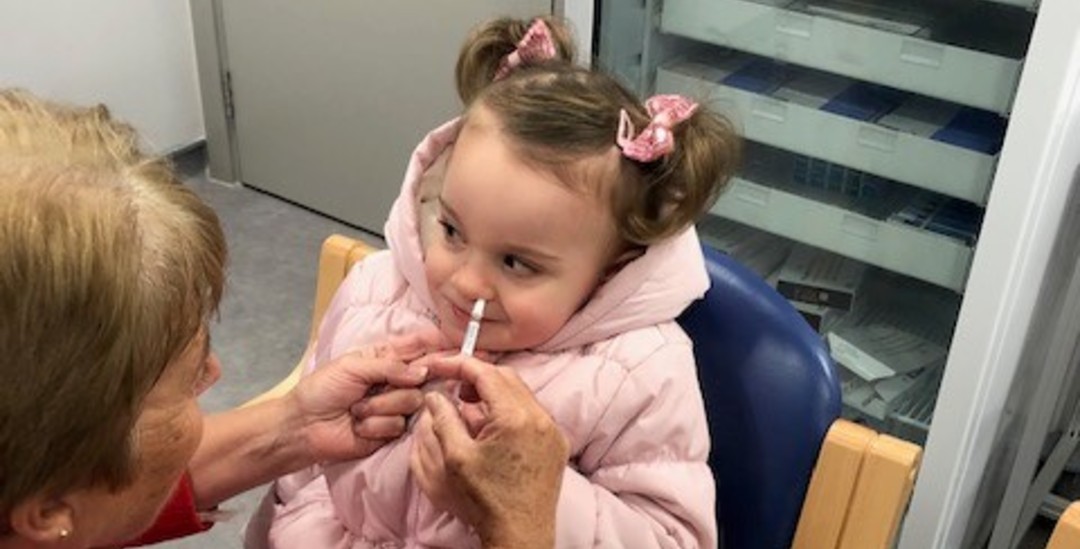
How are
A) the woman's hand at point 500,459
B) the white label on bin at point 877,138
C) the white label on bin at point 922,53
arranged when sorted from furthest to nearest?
1. the white label on bin at point 877,138
2. the white label on bin at point 922,53
3. the woman's hand at point 500,459

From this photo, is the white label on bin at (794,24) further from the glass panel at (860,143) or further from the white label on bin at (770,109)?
the white label on bin at (770,109)

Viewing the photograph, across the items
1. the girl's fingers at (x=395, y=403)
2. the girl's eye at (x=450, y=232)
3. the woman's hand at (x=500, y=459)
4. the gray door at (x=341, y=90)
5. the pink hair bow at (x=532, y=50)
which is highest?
the pink hair bow at (x=532, y=50)

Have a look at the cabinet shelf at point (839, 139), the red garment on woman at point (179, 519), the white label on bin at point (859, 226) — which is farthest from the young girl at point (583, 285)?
the white label on bin at point (859, 226)

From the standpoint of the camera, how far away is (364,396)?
42.4 inches

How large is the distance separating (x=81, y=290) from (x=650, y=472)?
1.87ft

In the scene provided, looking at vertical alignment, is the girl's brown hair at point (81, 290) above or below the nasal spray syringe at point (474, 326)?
above

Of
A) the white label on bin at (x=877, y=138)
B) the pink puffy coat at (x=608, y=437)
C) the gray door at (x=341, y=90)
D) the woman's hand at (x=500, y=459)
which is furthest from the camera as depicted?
the gray door at (x=341, y=90)

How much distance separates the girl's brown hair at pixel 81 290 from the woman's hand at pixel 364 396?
37 centimetres

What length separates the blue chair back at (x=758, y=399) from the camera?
41.9 inches

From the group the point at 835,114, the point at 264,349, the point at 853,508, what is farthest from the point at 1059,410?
the point at 264,349

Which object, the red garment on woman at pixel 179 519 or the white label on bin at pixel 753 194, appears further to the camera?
the white label on bin at pixel 753 194

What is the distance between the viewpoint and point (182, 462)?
2.53ft

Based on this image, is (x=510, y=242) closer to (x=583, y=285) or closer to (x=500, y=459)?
(x=583, y=285)

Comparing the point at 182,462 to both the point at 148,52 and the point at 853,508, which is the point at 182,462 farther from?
the point at 148,52
